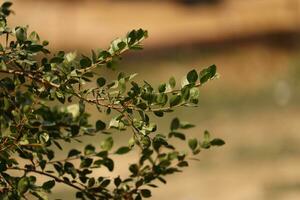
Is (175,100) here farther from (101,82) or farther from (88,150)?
(88,150)

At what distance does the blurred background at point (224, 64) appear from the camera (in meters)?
10.1

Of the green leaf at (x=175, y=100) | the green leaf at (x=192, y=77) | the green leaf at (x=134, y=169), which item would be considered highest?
the green leaf at (x=192, y=77)

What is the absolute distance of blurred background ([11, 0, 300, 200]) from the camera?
10.1m

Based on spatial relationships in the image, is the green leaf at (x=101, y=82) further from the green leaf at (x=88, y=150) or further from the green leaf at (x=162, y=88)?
the green leaf at (x=88, y=150)

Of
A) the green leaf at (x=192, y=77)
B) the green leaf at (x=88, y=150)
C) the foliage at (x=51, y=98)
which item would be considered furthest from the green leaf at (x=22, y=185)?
the green leaf at (x=192, y=77)

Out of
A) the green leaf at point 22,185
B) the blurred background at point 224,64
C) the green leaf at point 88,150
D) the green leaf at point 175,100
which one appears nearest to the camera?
the green leaf at point 22,185

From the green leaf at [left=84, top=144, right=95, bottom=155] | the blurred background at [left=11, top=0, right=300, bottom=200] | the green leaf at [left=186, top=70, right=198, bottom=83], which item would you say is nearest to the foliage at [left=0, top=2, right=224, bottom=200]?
the green leaf at [left=186, top=70, right=198, bottom=83]

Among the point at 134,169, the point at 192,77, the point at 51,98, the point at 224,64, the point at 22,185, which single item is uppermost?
the point at 224,64

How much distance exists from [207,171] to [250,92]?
3730 millimetres

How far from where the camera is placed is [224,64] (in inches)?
595

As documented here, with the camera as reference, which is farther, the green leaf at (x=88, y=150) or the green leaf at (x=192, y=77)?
the green leaf at (x=88, y=150)

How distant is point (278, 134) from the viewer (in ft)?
38.0

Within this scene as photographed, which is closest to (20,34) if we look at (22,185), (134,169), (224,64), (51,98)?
(51,98)

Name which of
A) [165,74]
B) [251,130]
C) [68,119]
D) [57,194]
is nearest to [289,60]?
[165,74]
